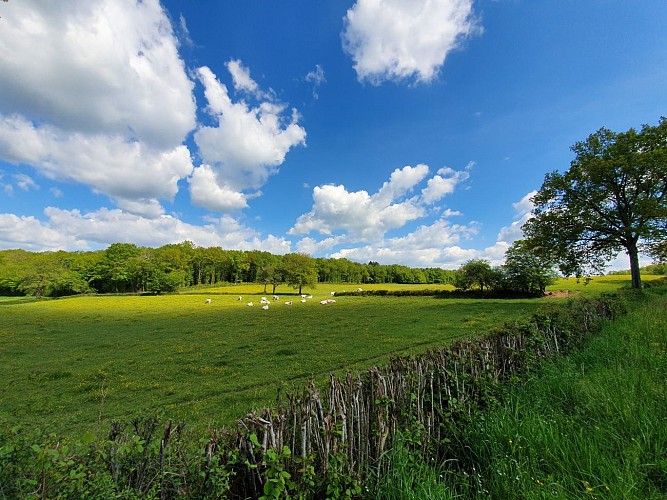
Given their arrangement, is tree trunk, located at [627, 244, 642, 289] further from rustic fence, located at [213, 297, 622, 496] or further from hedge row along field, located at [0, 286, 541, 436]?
rustic fence, located at [213, 297, 622, 496]

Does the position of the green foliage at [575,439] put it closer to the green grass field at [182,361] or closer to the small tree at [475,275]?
the green grass field at [182,361]

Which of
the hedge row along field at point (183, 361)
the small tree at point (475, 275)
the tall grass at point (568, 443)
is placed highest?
the small tree at point (475, 275)

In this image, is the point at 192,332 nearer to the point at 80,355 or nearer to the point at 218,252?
the point at 80,355

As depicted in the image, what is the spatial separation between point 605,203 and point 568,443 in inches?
1377

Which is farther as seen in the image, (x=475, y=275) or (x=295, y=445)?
(x=475, y=275)

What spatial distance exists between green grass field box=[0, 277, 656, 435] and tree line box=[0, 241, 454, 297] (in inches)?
1786

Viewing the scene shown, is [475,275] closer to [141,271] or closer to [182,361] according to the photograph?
[182,361]

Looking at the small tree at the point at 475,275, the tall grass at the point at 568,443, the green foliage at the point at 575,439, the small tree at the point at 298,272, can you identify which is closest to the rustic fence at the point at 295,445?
the tall grass at the point at 568,443

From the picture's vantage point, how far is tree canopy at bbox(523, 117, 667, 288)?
26.3 meters

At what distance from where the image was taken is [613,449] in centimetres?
360

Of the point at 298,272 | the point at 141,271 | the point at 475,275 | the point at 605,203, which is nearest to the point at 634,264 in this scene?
the point at 605,203

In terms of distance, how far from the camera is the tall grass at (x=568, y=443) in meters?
3.20

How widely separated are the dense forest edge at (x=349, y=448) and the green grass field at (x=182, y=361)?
549 mm

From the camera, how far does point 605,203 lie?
95.7 ft
